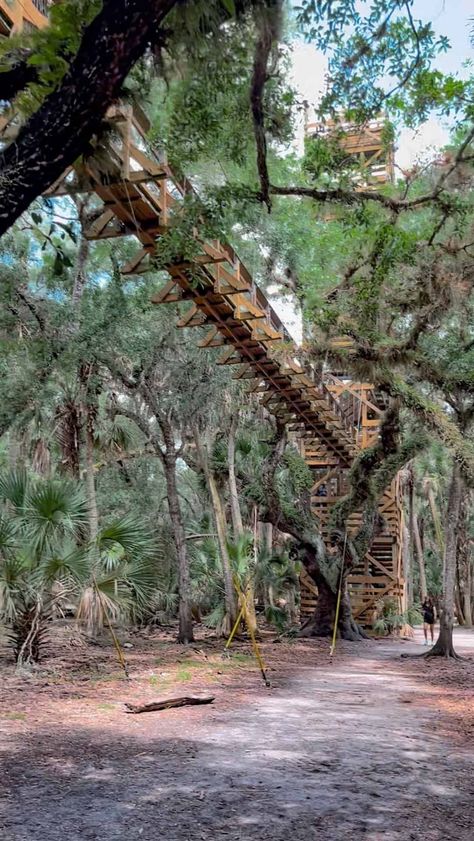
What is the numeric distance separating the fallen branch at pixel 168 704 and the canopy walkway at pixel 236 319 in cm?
489

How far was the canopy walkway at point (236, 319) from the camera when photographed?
6367 mm

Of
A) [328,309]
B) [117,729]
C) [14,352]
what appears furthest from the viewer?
[14,352]

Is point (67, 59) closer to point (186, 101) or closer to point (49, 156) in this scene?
point (49, 156)

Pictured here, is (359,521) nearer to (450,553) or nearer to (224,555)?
(450,553)

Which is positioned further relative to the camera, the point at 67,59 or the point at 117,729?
the point at 117,729

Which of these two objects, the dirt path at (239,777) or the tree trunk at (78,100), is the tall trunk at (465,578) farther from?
the tree trunk at (78,100)

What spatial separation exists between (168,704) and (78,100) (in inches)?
271

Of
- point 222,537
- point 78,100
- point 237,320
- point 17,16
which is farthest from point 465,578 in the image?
point 78,100

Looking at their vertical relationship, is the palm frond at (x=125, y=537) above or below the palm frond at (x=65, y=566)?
above

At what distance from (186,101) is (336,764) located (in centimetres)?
556

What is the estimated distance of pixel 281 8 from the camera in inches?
169

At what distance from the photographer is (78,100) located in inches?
124

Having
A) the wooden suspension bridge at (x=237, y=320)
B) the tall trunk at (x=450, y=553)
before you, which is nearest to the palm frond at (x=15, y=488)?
the wooden suspension bridge at (x=237, y=320)

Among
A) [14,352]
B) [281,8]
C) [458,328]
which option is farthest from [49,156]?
[458,328]
